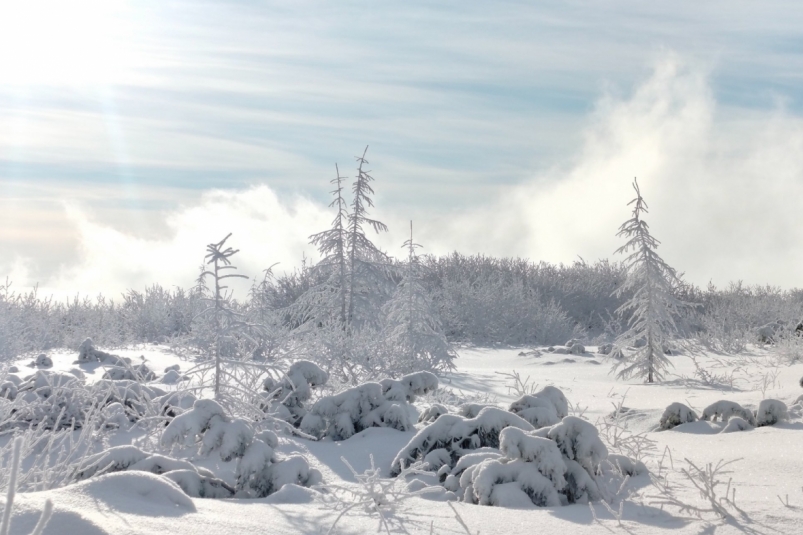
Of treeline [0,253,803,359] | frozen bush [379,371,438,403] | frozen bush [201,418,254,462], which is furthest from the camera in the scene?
treeline [0,253,803,359]

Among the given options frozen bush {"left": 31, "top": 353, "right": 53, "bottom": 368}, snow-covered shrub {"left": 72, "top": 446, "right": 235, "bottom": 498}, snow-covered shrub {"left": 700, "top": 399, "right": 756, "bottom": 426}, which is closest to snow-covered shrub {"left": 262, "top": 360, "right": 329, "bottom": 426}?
snow-covered shrub {"left": 72, "top": 446, "right": 235, "bottom": 498}

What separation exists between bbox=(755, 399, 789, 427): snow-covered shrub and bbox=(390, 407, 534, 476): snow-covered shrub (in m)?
2.58

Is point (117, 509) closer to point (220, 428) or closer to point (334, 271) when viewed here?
point (220, 428)

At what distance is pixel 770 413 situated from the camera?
6176 millimetres

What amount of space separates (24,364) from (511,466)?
11229 millimetres

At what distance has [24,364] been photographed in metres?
12.5

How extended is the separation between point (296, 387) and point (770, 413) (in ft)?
13.8

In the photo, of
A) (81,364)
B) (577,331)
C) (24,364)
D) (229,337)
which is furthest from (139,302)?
(229,337)

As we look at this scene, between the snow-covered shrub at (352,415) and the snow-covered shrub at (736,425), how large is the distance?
106 inches

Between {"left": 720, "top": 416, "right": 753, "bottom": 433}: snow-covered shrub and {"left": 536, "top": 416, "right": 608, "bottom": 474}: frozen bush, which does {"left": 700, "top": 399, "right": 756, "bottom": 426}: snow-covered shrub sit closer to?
{"left": 720, "top": 416, "right": 753, "bottom": 433}: snow-covered shrub

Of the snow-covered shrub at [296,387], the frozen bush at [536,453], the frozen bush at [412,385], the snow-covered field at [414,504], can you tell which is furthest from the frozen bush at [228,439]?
the frozen bush at [412,385]

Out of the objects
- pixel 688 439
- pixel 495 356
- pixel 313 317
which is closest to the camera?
pixel 688 439

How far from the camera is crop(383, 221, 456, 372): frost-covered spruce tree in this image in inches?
458

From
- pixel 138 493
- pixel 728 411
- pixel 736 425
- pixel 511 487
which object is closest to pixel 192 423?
pixel 138 493
